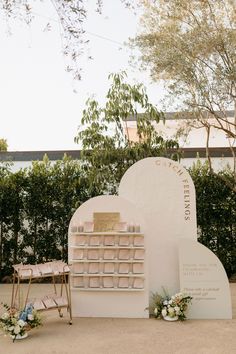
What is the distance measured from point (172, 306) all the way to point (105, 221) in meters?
1.45

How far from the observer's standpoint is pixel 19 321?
4504mm

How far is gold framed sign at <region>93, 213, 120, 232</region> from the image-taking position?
5762 millimetres

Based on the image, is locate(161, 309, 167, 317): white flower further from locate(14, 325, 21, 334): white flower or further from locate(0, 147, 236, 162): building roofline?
locate(0, 147, 236, 162): building roofline

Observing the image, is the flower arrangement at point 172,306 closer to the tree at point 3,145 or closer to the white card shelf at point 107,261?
the white card shelf at point 107,261

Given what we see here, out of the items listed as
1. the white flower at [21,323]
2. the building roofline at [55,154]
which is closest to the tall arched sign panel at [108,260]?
the white flower at [21,323]

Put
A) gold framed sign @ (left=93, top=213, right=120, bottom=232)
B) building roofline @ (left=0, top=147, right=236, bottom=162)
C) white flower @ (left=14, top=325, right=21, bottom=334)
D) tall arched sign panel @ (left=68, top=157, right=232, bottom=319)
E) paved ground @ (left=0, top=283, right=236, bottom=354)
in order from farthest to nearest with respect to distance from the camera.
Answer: building roofline @ (left=0, top=147, right=236, bottom=162), gold framed sign @ (left=93, top=213, right=120, bottom=232), tall arched sign panel @ (left=68, top=157, right=232, bottom=319), white flower @ (left=14, top=325, right=21, bottom=334), paved ground @ (left=0, top=283, right=236, bottom=354)

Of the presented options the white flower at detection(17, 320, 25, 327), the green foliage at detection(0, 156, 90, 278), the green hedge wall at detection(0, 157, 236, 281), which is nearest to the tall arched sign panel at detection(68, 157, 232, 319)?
the white flower at detection(17, 320, 25, 327)

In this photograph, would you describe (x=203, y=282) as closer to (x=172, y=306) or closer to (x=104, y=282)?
(x=172, y=306)

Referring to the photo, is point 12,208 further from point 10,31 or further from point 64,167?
point 10,31

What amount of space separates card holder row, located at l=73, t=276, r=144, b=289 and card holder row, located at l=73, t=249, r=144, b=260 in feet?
0.89

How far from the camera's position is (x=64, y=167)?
8.46 meters

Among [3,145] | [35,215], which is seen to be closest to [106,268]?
[35,215]

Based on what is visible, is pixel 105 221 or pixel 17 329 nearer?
pixel 17 329

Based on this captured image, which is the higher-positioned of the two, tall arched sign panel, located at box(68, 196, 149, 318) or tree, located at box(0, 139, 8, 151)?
tree, located at box(0, 139, 8, 151)
